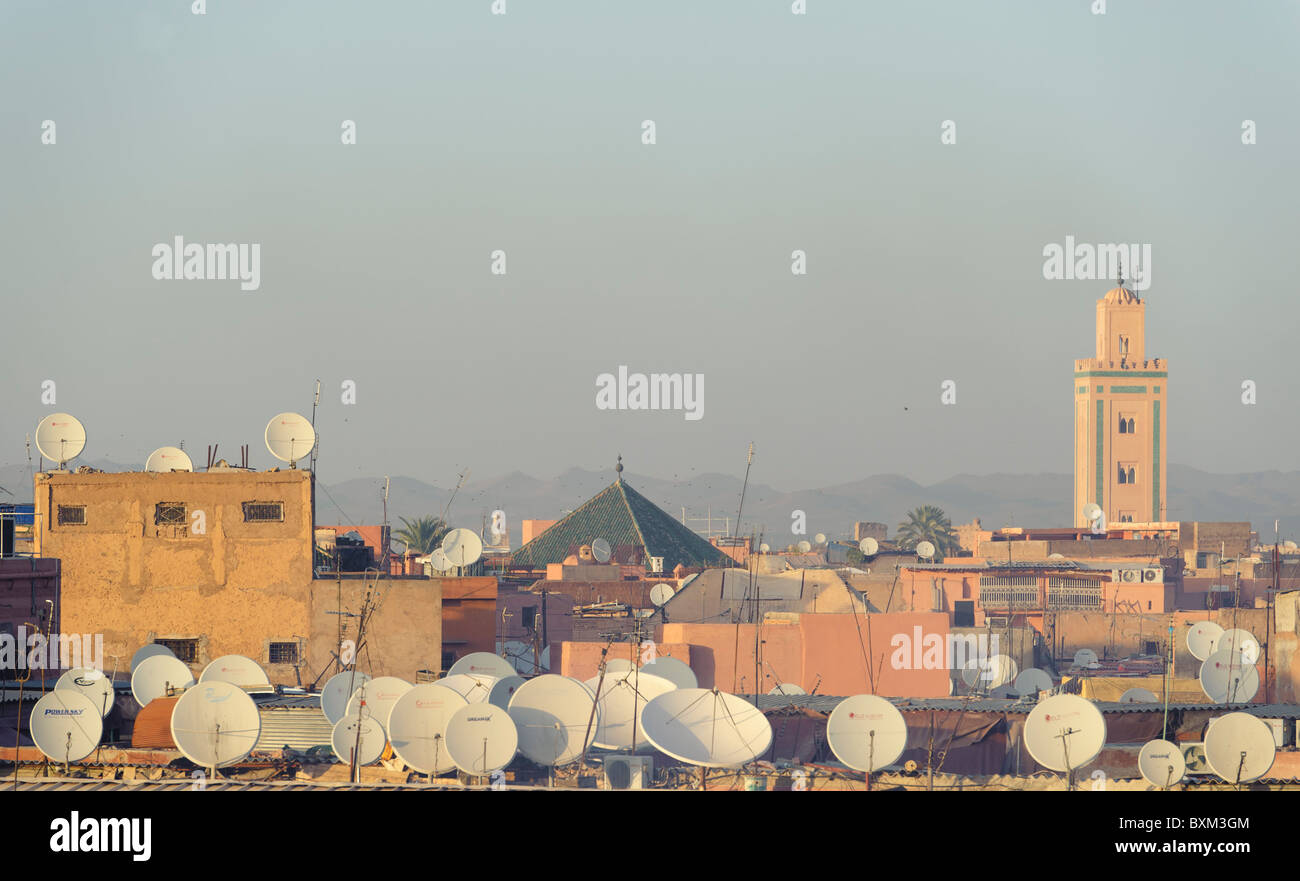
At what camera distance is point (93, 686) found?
23.1 meters

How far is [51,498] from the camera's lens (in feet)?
101

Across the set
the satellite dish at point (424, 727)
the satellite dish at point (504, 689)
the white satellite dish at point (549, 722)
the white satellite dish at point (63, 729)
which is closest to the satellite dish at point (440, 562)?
the satellite dish at point (504, 689)

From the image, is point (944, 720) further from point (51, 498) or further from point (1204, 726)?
point (51, 498)

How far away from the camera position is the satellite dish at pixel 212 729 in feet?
66.0

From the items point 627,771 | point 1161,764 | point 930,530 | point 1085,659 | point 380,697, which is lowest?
point 1085,659

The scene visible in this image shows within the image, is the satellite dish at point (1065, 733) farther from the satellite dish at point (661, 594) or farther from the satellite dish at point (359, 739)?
the satellite dish at point (661, 594)

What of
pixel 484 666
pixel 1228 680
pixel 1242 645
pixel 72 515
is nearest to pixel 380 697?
pixel 484 666

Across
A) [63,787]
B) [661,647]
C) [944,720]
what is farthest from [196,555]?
[63,787]

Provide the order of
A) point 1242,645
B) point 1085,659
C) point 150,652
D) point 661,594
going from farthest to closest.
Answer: point 661,594 < point 1085,659 < point 1242,645 < point 150,652

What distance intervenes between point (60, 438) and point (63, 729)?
1120 centimetres

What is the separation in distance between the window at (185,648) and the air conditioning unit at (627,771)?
10.1 m

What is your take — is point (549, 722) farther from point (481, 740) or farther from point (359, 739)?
point (359, 739)

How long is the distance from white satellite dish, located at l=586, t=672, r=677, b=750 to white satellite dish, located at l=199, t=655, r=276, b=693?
5102 millimetres
